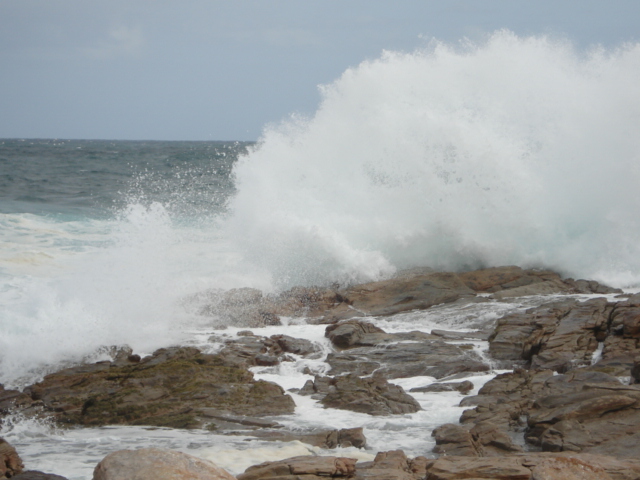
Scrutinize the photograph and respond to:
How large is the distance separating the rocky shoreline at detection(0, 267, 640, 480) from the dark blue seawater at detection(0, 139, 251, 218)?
12.0m

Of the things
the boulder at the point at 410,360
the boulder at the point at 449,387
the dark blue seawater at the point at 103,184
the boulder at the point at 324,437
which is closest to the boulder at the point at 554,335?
the boulder at the point at 410,360

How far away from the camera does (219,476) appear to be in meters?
4.27

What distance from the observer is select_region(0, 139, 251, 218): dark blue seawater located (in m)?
22.4

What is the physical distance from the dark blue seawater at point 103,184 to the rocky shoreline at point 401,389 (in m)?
12.0

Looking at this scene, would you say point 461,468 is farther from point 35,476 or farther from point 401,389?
point 35,476

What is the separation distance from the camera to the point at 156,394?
7512 mm

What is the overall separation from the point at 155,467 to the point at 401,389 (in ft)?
12.5

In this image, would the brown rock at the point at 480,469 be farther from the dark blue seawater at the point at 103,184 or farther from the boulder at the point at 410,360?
the dark blue seawater at the point at 103,184

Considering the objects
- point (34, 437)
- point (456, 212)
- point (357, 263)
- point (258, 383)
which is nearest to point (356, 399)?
point (258, 383)

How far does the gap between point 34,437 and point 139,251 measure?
6117 millimetres

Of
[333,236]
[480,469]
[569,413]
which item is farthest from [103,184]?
[480,469]

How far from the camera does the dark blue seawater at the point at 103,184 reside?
22359 mm

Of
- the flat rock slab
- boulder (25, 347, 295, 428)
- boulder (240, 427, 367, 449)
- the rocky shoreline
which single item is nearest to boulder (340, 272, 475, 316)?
the rocky shoreline

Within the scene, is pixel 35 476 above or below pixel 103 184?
below
